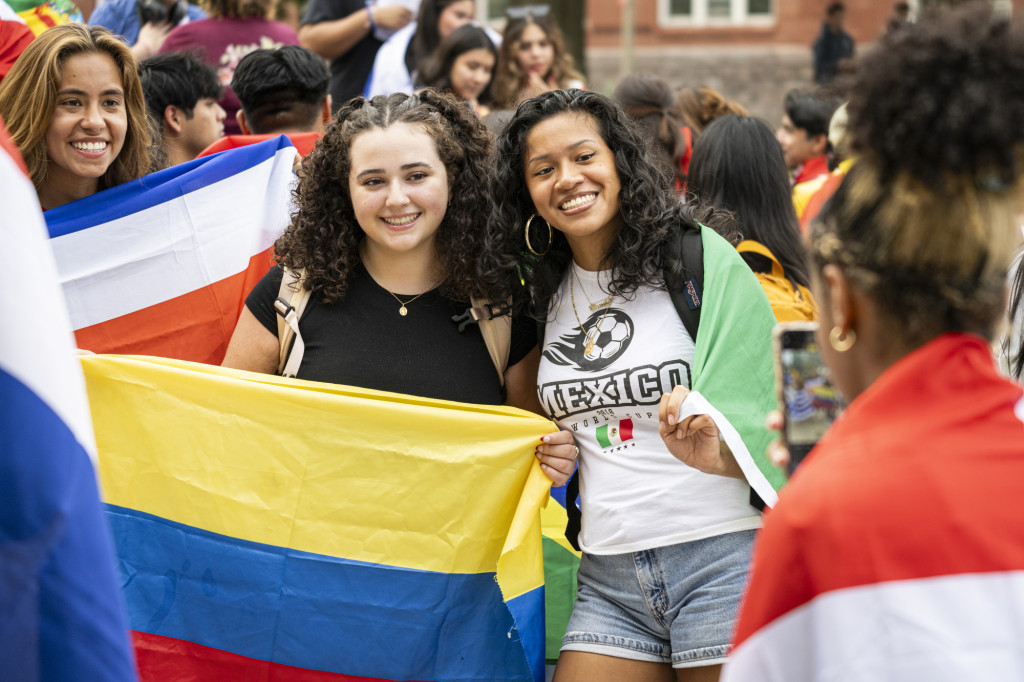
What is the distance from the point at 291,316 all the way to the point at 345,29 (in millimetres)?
3535

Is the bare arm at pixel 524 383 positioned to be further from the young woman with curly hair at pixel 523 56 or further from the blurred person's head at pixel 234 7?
the young woman with curly hair at pixel 523 56

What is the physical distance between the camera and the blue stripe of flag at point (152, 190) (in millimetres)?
3395

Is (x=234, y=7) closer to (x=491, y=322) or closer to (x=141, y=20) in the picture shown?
(x=141, y=20)

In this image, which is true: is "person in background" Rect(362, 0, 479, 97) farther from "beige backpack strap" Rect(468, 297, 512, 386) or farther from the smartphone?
the smartphone

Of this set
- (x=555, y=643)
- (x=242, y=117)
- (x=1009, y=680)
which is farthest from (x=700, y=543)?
(x=242, y=117)

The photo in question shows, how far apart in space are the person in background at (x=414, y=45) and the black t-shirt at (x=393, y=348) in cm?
320

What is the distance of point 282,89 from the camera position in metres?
4.35

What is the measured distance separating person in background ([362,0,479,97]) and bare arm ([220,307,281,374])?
314cm

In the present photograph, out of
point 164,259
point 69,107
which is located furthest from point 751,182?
point 69,107

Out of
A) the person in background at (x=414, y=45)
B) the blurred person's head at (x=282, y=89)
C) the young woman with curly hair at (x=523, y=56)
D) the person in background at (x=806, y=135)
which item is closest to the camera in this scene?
the blurred person's head at (x=282, y=89)

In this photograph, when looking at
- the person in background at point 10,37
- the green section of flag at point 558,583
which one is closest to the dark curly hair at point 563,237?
the green section of flag at point 558,583

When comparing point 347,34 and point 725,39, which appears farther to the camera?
point 725,39

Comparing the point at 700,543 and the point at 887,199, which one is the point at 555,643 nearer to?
the point at 700,543

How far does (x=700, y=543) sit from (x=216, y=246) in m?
1.92
